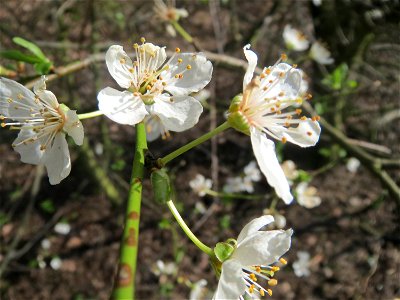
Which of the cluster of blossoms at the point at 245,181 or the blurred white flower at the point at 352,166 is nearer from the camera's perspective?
the cluster of blossoms at the point at 245,181

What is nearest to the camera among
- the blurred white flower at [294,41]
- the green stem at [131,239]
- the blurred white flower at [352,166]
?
the green stem at [131,239]

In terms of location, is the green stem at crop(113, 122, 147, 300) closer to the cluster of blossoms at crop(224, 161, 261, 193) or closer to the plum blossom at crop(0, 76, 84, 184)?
the plum blossom at crop(0, 76, 84, 184)

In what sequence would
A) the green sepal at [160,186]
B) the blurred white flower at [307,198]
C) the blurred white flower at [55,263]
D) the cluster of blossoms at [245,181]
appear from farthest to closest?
the blurred white flower at [55,263]
the cluster of blossoms at [245,181]
the blurred white flower at [307,198]
the green sepal at [160,186]

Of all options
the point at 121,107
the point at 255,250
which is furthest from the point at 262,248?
the point at 121,107

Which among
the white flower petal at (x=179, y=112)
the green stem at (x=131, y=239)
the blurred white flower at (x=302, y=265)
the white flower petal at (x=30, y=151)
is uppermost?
the green stem at (x=131, y=239)

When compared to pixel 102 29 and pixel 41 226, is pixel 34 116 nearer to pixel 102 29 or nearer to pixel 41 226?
pixel 41 226

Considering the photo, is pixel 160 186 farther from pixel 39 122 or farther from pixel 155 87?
pixel 39 122

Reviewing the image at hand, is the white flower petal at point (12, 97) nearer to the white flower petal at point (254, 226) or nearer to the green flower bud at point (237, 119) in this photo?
the green flower bud at point (237, 119)

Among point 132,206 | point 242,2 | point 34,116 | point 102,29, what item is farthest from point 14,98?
point 242,2

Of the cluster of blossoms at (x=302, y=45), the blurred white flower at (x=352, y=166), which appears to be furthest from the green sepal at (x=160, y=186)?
the blurred white flower at (x=352, y=166)
